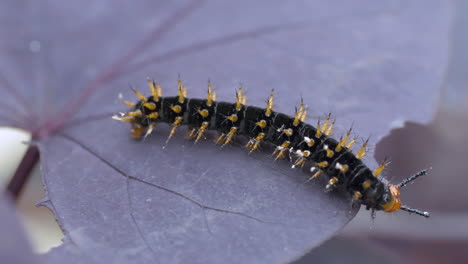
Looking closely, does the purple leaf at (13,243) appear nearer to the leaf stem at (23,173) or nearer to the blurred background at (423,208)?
the leaf stem at (23,173)

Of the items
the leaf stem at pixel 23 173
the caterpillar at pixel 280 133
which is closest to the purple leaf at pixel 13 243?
the leaf stem at pixel 23 173

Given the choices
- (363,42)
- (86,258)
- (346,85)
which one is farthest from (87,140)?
(363,42)

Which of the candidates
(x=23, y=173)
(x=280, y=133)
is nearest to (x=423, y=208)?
(x=280, y=133)

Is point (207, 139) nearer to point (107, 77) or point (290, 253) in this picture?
point (107, 77)

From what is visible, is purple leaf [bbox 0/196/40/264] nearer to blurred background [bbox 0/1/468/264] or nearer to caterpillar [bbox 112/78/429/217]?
caterpillar [bbox 112/78/429/217]

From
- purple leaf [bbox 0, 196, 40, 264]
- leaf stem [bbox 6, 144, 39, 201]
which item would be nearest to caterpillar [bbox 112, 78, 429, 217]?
leaf stem [bbox 6, 144, 39, 201]
